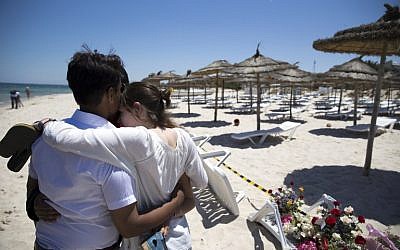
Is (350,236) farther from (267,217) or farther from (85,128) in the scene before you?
(85,128)

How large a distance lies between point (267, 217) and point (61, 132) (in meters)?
2.72

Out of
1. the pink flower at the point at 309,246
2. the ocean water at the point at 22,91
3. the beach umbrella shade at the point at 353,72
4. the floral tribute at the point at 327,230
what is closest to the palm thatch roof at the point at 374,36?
the floral tribute at the point at 327,230

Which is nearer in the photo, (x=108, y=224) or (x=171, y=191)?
(x=108, y=224)

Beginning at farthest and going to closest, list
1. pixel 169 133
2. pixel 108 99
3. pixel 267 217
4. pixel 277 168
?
pixel 277 168 → pixel 267 217 → pixel 169 133 → pixel 108 99

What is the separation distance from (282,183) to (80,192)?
13.2 ft

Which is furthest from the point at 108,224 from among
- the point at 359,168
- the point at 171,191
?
the point at 359,168

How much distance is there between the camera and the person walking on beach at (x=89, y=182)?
2.68 ft

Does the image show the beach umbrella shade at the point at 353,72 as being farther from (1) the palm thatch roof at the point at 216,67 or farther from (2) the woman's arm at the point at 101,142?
(2) the woman's arm at the point at 101,142

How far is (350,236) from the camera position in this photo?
222 cm

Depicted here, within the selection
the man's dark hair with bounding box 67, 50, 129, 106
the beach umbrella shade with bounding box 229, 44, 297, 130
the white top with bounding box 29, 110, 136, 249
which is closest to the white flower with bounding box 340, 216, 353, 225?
the white top with bounding box 29, 110, 136, 249

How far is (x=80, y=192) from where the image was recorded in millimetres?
844

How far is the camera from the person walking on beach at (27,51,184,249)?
82 cm

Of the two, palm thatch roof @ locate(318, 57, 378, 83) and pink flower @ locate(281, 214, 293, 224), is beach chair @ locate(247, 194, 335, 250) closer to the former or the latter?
pink flower @ locate(281, 214, 293, 224)

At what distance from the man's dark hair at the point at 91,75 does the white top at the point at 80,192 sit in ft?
0.23
